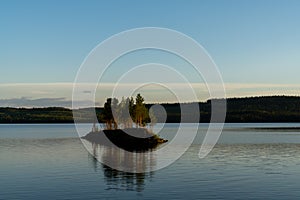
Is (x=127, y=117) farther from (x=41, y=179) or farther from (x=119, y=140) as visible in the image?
(x=41, y=179)

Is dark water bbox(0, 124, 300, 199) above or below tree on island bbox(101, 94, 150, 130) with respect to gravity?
below

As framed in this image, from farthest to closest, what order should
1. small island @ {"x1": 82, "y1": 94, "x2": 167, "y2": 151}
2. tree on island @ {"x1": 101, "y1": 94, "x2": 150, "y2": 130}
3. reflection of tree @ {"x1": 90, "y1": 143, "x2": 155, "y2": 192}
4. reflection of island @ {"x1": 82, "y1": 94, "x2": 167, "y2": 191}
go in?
tree on island @ {"x1": 101, "y1": 94, "x2": 150, "y2": 130} < small island @ {"x1": 82, "y1": 94, "x2": 167, "y2": 151} < reflection of island @ {"x1": 82, "y1": 94, "x2": 167, "y2": 191} < reflection of tree @ {"x1": 90, "y1": 143, "x2": 155, "y2": 192}

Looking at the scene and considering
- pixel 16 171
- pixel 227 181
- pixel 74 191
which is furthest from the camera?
pixel 16 171

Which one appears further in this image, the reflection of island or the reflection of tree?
the reflection of island

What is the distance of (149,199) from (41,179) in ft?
78.1

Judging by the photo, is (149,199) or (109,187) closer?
(149,199)

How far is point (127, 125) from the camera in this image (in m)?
178

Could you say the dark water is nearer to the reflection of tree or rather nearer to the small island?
the reflection of tree

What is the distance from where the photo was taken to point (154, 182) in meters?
65.1

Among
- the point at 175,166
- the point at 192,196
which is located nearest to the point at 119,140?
the point at 175,166

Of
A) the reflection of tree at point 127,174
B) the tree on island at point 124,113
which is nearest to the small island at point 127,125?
the tree on island at point 124,113

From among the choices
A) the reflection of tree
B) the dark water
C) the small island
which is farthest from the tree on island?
the dark water

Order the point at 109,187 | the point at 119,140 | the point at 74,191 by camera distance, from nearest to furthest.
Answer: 1. the point at 74,191
2. the point at 109,187
3. the point at 119,140

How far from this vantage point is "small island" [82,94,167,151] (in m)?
150
